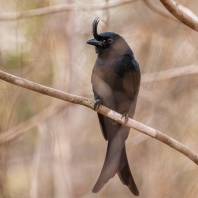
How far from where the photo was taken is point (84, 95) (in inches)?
185

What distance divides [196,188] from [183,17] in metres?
2.26

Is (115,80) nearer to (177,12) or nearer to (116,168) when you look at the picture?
(116,168)

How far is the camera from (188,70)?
470 centimetres

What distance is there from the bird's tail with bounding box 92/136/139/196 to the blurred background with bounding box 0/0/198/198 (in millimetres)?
608

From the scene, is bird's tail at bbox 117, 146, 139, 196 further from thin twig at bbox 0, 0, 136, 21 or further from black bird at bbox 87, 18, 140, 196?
thin twig at bbox 0, 0, 136, 21

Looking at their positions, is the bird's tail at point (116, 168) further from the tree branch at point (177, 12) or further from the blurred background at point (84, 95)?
the tree branch at point (177, 12)

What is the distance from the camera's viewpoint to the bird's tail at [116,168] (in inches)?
132

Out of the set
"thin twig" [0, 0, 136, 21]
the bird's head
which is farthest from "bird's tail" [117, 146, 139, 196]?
"thin twig" [0, 0, 136, 21]

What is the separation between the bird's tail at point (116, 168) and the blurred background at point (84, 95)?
61cm

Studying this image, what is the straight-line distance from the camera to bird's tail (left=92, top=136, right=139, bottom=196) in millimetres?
3359

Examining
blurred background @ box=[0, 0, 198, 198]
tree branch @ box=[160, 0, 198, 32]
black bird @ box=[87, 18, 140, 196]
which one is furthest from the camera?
blurred background @ box=[0, 0, 198, 198]

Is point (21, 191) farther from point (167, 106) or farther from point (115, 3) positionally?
point (115, 3)

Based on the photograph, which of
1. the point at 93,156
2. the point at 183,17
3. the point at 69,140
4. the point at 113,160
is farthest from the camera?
the point at 93,156

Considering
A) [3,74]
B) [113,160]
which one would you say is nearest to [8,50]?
[113,160]
